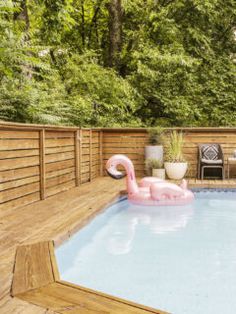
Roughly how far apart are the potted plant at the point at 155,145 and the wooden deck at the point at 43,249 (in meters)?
2.14

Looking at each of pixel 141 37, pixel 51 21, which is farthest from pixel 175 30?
pixel 51 21

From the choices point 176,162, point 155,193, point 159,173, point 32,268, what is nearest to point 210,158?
point 176,162

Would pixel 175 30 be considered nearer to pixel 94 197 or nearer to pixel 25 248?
pixel 94 197

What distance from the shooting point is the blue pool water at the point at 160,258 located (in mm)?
3029

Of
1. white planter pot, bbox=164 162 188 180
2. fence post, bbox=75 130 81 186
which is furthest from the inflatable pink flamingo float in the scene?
white planter pot, bbox=164 162 188 180

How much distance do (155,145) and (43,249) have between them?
5438mm

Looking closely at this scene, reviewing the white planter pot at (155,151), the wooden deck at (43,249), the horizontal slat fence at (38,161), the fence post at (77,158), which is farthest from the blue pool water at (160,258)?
the white planter pot at (155,151)

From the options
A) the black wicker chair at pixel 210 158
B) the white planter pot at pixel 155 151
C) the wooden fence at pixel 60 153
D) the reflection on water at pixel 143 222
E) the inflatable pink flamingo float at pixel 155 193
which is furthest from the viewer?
the white planter pot at pixel 155 151

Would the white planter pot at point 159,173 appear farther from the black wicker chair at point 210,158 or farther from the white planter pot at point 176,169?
the black wicker chair at point 210,158

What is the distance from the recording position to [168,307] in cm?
284

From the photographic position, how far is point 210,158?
816 cm

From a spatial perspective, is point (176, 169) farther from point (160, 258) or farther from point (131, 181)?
point (160, 258)

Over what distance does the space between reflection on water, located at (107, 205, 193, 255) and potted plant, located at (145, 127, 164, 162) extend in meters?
2.19

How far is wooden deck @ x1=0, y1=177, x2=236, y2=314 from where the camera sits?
217cm
